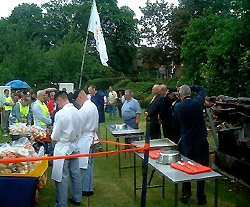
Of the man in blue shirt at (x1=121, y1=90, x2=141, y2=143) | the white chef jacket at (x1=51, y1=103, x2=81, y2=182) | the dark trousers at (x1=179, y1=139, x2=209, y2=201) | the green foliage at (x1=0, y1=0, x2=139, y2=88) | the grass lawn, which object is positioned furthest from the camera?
the green foliage at (x1=0, y1=0, x2=139, y2=88)

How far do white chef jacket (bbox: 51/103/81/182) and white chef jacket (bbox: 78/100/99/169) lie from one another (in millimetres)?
630

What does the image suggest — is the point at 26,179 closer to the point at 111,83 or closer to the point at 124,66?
the point at 111,83

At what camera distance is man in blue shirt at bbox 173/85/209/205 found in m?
5.08

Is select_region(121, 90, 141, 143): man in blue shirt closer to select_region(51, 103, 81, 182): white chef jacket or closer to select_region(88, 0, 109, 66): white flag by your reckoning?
select_region(51, 103, 81, 182): white chef jacket

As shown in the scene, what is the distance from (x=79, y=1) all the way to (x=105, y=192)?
144 ft

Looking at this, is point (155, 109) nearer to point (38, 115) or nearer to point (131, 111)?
point (131, 111)

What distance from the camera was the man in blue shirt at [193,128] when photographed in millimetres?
5078

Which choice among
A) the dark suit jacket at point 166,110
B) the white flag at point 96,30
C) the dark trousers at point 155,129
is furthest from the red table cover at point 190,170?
the white flag at point 96,30

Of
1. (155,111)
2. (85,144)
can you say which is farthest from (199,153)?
(155,111)

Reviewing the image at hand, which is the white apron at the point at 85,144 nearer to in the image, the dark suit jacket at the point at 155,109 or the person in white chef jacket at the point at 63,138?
the person in white chef jacket at the point at 63,138

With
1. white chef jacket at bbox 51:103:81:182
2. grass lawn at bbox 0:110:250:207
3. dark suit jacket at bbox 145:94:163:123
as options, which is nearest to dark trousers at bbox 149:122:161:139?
dark suit jacket at bbox 145:94:163:123

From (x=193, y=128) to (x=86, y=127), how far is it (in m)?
1.91

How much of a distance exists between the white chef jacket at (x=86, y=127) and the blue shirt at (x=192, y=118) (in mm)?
1542

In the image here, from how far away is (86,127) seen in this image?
223 inches
